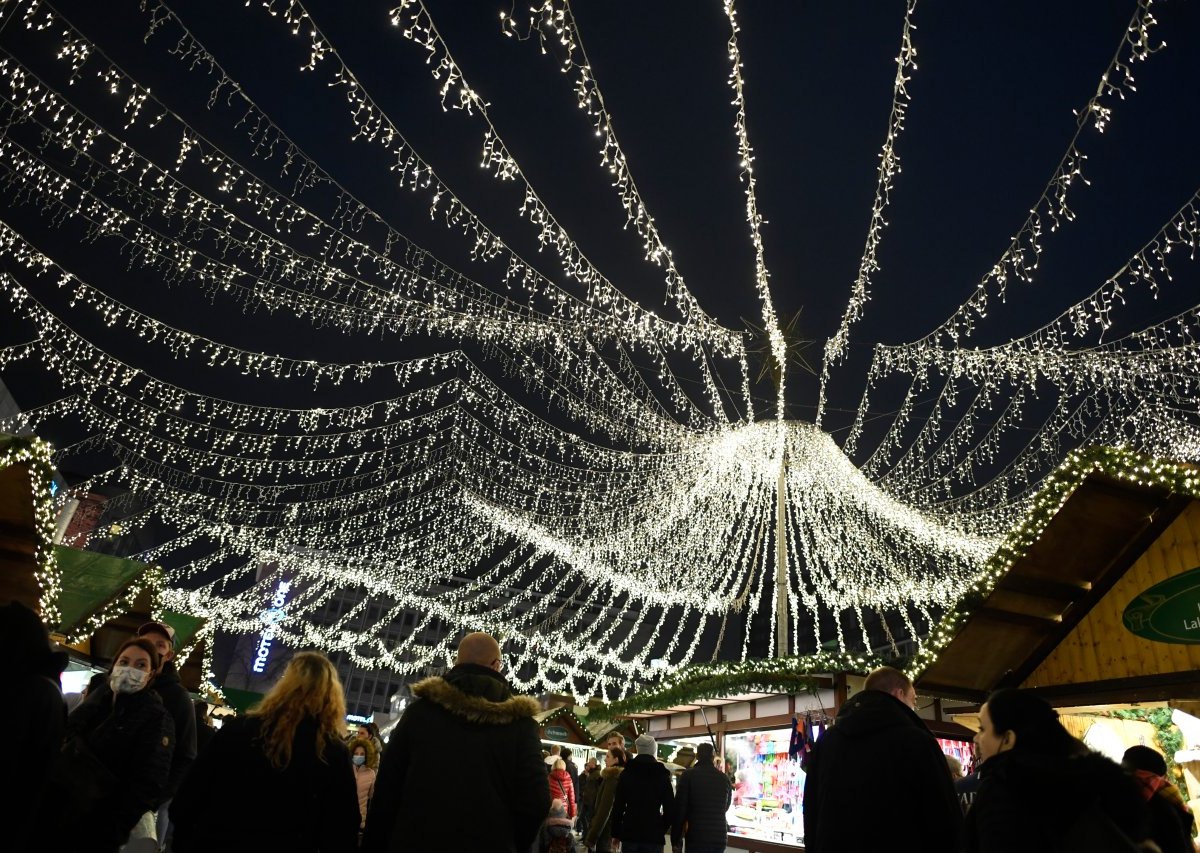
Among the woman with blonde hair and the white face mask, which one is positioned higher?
the white face mask

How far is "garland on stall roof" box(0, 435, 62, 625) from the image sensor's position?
5.98m

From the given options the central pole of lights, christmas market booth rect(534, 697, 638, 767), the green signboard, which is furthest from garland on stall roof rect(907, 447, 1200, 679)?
christmas market booth rect(534, 697, 638, 767)

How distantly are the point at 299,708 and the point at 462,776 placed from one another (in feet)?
2.27

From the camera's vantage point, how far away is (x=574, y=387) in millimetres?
12914

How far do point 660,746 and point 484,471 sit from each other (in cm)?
726

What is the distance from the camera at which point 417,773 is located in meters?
2.69

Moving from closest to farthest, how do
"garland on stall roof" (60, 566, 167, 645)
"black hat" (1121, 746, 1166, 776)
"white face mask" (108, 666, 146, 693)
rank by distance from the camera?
"white face mask" (108, 666, 146, 693) < "black hat" (1121, 746, 1166, 776) < "garland on stall roof" (60, 566, 167, 645)

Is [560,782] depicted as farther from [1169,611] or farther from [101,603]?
[1169,611]

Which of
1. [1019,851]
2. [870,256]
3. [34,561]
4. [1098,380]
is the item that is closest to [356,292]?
[34,561]

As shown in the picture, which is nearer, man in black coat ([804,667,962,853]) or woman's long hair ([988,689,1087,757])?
woman's long hair ([988,689,1087,757])

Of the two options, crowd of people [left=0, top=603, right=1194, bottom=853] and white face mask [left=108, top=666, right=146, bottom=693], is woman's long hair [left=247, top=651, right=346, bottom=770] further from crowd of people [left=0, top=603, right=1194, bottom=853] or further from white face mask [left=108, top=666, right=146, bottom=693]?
white face mask [left=108, top=666, right=146, bottom=693]

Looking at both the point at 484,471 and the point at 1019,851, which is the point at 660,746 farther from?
the point at 1019,851

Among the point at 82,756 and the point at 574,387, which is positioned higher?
the point at 574,387

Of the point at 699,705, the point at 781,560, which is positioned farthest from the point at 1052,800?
the point at 781,560
